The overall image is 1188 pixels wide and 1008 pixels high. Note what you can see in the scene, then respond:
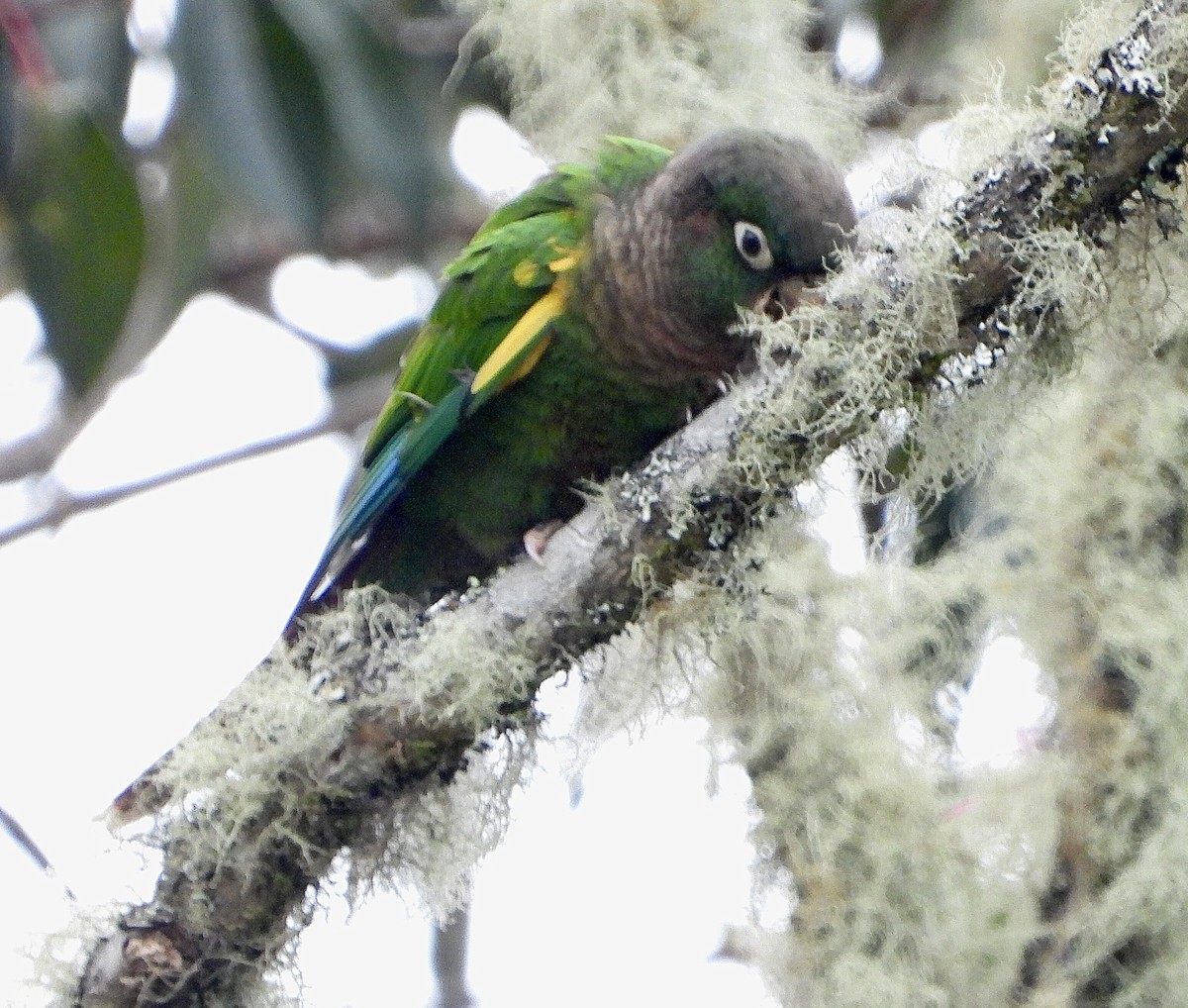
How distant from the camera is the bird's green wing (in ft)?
8.00

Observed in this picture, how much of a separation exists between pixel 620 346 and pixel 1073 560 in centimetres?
84

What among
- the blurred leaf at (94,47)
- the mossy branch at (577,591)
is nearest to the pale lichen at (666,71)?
the blurred leaf at (94,47)

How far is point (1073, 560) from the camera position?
237cm

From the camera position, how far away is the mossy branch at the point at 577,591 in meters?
1.69

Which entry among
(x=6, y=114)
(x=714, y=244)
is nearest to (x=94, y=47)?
(x=6, y=114)

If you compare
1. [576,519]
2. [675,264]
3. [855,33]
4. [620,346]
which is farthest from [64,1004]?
[855,33]

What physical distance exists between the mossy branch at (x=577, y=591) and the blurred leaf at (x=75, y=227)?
39.4 inches

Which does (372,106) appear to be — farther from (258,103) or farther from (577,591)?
(577,591)

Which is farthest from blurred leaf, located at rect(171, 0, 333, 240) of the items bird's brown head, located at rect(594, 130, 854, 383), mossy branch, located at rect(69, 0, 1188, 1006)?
mossy branch, located at rect(69, 0, 1188, 1006)

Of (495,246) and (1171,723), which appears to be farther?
(495,246)

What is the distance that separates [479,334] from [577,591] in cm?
80

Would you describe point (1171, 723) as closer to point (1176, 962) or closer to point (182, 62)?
point (1176, 962)

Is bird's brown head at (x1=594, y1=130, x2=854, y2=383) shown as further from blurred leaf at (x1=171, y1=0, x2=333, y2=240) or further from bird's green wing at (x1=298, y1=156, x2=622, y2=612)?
blurred leaf at (x1=171, y1=0, x2=333, y2=240)

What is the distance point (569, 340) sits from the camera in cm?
242
